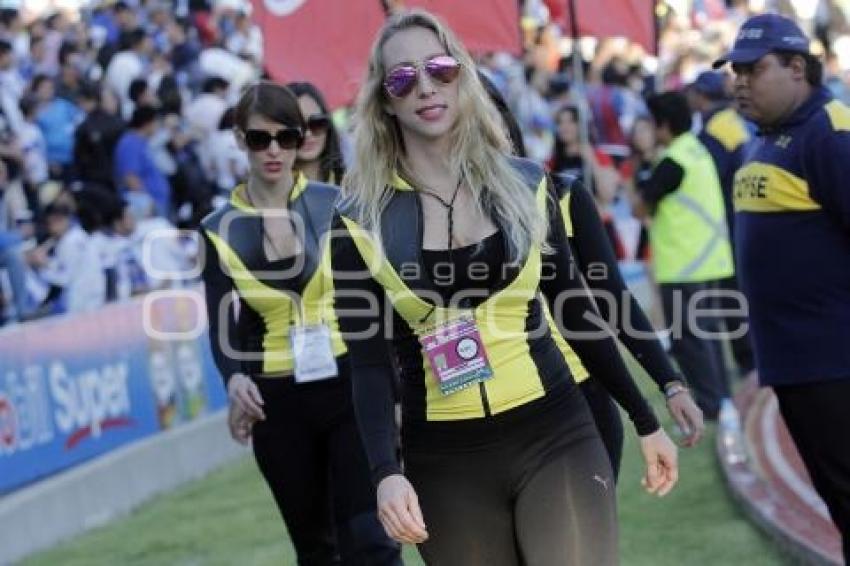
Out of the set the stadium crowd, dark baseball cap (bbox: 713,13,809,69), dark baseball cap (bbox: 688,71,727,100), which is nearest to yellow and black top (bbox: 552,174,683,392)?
dark baseball cap (bbox: 713,13,809,69)

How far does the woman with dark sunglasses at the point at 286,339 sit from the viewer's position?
6.45 metres

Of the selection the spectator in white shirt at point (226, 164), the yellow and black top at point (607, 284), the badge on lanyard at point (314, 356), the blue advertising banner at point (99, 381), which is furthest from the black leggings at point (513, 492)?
the spectator in white shirt at point (226, 164)

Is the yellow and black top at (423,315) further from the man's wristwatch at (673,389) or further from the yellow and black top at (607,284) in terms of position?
the man's wristwatch at (673,389)

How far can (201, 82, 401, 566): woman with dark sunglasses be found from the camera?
6.45 m

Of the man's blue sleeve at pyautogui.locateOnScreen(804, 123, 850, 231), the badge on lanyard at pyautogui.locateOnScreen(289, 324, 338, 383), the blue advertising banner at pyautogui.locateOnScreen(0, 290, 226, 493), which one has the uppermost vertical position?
the man's blue sleeve at pyautogui.locateOnScreen(804, 123, 850, 231)

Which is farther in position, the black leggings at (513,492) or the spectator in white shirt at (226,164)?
the spectator in white shirt at (226,164)

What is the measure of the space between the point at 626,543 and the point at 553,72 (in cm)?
1622

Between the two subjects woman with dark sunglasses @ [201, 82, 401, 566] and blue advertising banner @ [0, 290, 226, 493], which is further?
blue advertising banner @ [0, 290, 226, 493]

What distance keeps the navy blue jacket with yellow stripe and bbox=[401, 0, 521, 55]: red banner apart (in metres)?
4.24

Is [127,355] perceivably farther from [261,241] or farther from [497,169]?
[497,169]

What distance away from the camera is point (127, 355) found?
11500 millimetres

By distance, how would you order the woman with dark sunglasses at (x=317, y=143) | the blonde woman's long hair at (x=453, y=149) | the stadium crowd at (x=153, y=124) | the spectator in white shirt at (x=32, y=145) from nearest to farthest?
the blonde woman's long hair at (x=453, y=149)
the woman with dark sunglasses at (x=317, y=143)
the stadium crowd at (x=153, y=124)
the spectator in white shirt at (x=32, y=145)

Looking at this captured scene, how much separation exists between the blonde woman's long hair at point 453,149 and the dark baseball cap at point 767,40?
1.98 metres

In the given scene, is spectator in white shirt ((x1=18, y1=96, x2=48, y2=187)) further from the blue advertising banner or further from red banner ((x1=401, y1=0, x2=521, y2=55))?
red banner ((x1=401, y1=0, x2=521, y2=55))
